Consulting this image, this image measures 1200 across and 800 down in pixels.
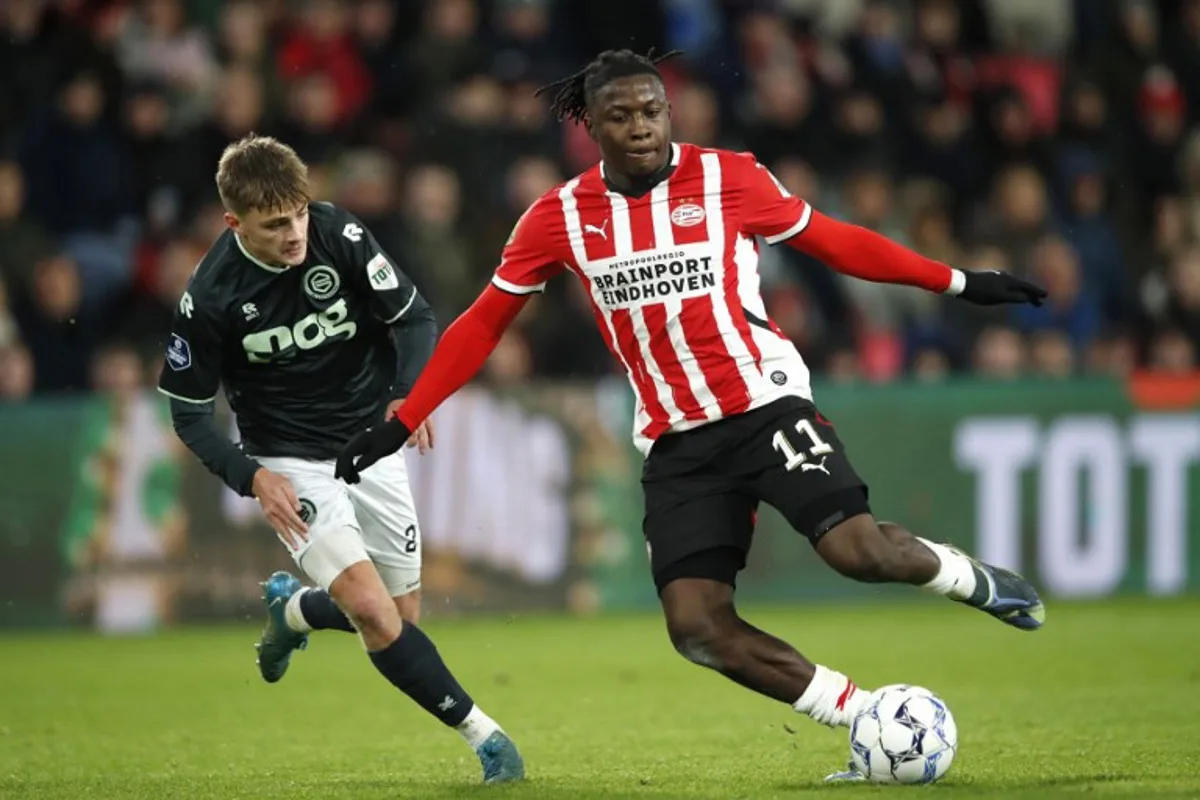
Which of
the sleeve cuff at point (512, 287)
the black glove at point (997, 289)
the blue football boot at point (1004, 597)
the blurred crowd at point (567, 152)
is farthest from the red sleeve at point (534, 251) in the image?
the blurred crowd at point (567, 152)

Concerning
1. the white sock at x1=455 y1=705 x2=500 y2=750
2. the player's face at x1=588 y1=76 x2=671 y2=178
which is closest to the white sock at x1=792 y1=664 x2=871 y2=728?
the white sock at x1=455 y1=705 x2=500 y2=750

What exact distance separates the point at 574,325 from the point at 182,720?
16.6 ft

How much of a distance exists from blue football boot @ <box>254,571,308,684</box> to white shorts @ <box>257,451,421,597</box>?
0.51m

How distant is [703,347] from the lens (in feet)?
20.3

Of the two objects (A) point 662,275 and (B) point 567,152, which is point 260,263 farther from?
(B) point 567,152

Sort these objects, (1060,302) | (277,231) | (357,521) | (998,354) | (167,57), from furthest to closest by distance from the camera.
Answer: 1. (1060,302)
2. (998,354)
3. (167,57)
4. (357,521)
5. (277,231)

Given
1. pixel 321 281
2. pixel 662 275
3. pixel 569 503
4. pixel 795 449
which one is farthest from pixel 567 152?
pixel 795 449

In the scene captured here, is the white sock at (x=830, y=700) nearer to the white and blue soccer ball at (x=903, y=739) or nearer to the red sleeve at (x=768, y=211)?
the white and blue soccer ball at (x=903, y=739)

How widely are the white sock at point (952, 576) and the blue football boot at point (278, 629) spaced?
257 centimetres

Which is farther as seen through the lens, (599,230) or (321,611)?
(321,611)

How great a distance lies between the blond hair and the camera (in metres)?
6.33

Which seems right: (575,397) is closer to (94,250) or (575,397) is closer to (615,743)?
(94,250)

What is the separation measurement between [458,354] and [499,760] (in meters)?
1.30

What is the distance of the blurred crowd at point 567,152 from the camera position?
12477mm
